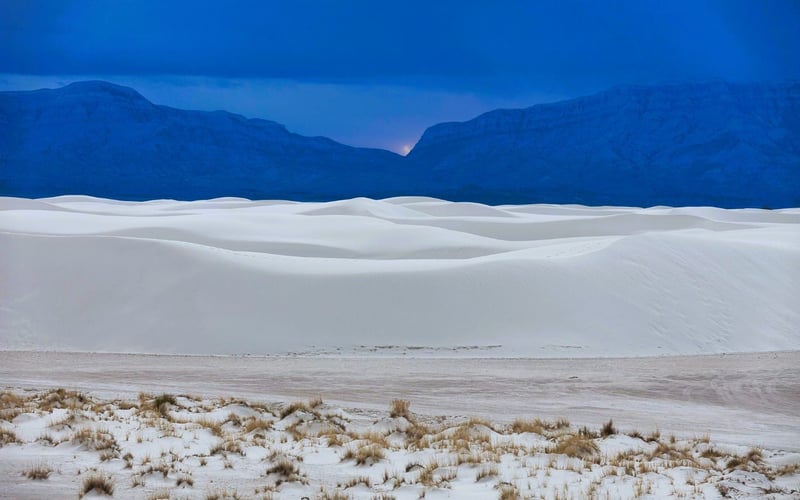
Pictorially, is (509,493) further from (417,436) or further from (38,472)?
(38,472)

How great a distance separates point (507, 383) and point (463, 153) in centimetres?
13357

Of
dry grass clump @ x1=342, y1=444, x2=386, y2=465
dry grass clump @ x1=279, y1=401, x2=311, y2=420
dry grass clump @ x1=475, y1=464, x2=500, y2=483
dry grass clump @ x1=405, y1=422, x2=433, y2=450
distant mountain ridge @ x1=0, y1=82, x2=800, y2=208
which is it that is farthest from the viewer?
distant mountain ridge @ x1=0, y1=82, x2=800, y2=208

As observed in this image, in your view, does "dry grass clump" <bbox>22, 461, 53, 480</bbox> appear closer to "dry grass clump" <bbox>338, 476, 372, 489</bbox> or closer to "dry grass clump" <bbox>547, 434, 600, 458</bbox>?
"dry grass clump" <bbox>338, 476, 372, 489</bbox>

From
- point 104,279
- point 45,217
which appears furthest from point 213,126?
point 104,279

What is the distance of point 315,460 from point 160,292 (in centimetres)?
1541

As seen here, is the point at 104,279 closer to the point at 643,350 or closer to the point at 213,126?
the point at 643,350

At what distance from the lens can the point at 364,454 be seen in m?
9.37

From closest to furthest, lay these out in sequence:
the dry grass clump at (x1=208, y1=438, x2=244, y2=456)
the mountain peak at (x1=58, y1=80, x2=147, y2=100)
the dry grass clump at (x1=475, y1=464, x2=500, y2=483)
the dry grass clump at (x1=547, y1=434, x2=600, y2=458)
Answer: the dry grass clump at (x1=475, y1=464, x2=500, y2=483), the dry grass clump at (x1=208, y1=438, x2=244, y2=456), the dry grass clump at (x1=547, y1=434, x2=600, y2=458), the mountain peak at (x1=58, y1=80, x2=147, y2=100)

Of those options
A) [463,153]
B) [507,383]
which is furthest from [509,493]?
[463,153]

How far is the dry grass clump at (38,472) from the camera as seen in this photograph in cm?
813

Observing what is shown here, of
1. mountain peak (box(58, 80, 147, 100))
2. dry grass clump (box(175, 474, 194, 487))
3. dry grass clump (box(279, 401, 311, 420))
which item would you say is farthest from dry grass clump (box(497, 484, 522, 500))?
mountain peak (box(58, 80, 147, 100))

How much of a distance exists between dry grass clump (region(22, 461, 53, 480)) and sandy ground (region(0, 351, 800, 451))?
5.86 meters

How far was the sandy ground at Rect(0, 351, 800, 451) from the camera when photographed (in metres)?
13.5

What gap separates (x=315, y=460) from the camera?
9547 millimetres
